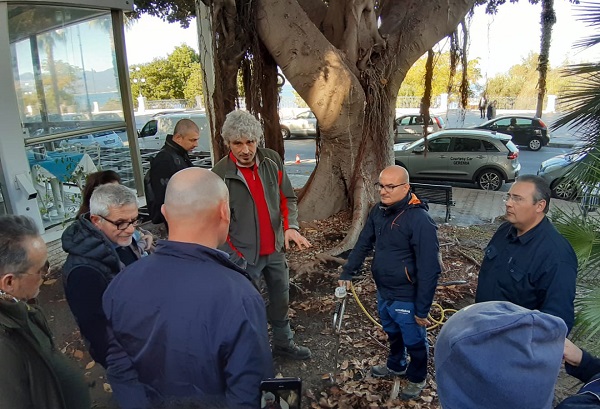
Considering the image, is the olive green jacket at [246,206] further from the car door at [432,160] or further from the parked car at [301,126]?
the parked car at [301,126]

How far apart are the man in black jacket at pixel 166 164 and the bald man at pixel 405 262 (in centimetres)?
180

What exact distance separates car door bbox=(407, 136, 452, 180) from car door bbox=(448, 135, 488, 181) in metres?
0.16

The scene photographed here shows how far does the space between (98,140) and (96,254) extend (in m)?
6.06

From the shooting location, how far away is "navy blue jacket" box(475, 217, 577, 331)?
2.23 meters

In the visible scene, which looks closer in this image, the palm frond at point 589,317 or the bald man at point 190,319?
the bald man at point 190,319

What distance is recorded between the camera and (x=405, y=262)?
2998 mm

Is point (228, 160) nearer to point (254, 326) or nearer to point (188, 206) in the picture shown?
point (188, 206)

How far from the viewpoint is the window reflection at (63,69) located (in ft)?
20.9

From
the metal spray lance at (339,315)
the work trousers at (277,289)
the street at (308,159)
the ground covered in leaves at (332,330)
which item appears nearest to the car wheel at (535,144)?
the street at (308,159)

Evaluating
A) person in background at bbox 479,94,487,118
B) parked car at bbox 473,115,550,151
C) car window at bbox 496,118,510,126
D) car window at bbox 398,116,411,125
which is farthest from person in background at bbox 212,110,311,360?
car window at bbox 496,118,510,126

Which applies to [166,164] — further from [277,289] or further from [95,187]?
[277,289]

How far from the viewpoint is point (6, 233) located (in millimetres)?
1631

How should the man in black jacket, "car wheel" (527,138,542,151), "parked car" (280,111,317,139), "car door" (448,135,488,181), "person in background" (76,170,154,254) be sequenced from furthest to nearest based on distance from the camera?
"parked car" (280,111,317,139) < "car wheel" (527,138,542,151) < "car door" (448,135,488,181) < the man in black jacket < "person in background" (76,170,154,254)

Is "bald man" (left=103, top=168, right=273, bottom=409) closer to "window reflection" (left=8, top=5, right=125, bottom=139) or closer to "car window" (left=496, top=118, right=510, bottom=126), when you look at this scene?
"window reflection" (left=8, top=5, right=125, bottom=139)
